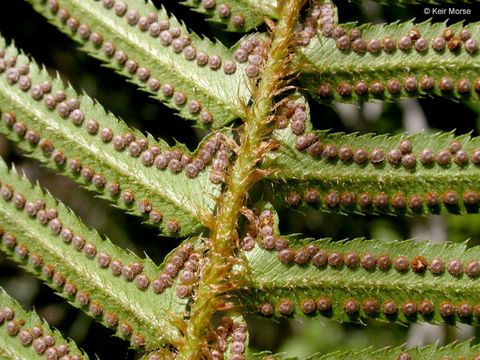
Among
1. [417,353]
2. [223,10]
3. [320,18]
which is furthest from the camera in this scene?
[223,10]

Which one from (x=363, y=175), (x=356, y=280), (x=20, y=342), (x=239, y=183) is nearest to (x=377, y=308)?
(x=356, y=280)

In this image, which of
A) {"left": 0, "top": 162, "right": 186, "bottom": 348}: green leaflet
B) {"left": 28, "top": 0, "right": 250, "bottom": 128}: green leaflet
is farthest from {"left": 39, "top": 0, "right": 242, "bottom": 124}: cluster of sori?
{"left": 0, "top": 162, "right": 186, "bottom": 348}: green leaflet

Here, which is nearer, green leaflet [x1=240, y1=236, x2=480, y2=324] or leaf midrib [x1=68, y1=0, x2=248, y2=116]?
green leaflet [x1=240, y1=236, x2=480, y2=324]

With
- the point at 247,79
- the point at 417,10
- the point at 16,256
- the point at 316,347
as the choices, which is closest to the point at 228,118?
the point at 247,79

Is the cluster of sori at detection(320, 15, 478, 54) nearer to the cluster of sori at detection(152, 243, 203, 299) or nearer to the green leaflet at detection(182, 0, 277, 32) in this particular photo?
the green leaflet at detection(182, 0, 277, 32)

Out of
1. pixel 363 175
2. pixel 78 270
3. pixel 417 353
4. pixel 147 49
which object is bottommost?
pixel 78 270

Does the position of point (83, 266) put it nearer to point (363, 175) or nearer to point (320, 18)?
point (363, 175)
